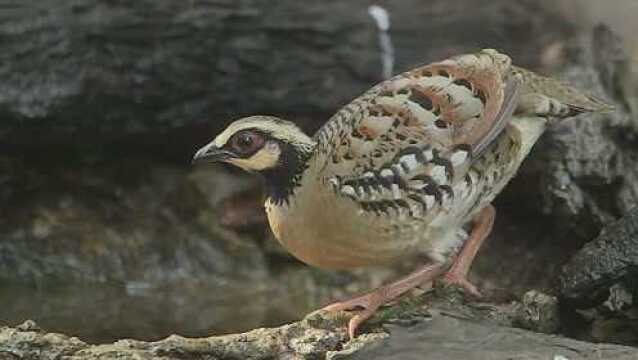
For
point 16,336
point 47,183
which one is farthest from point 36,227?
point 16,336

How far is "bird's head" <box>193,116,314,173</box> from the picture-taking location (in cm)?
449

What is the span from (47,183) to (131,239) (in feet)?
1.86

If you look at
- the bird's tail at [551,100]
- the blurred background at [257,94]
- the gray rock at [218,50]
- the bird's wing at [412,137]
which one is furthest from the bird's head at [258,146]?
the gray rock at [218,50]

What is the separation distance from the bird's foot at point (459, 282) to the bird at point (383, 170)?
0.07 feet

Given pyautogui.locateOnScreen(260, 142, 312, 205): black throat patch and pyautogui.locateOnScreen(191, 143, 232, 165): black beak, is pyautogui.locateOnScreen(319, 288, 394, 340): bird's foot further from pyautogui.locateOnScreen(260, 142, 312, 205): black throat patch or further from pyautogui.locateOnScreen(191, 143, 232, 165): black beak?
pyautogui.locateOnScreen(191, 143, 232, 165): black beak

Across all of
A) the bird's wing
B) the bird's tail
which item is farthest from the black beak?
the bird's tail

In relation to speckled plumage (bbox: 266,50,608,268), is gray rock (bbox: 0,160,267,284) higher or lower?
lower

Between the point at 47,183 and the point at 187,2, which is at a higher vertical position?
the point at 187,2

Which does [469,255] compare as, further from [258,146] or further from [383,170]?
[258,146]

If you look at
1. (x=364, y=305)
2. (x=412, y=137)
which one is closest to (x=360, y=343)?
(x=364, y=305)

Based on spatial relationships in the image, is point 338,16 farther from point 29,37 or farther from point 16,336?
point 16,336

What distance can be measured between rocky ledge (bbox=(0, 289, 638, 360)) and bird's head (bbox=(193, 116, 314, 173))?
541 millimetres

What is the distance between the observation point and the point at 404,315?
14.5 ft

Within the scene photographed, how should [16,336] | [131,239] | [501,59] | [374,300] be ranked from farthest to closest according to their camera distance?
[131,239] → [501,59] → [374,300] → [16,336]
